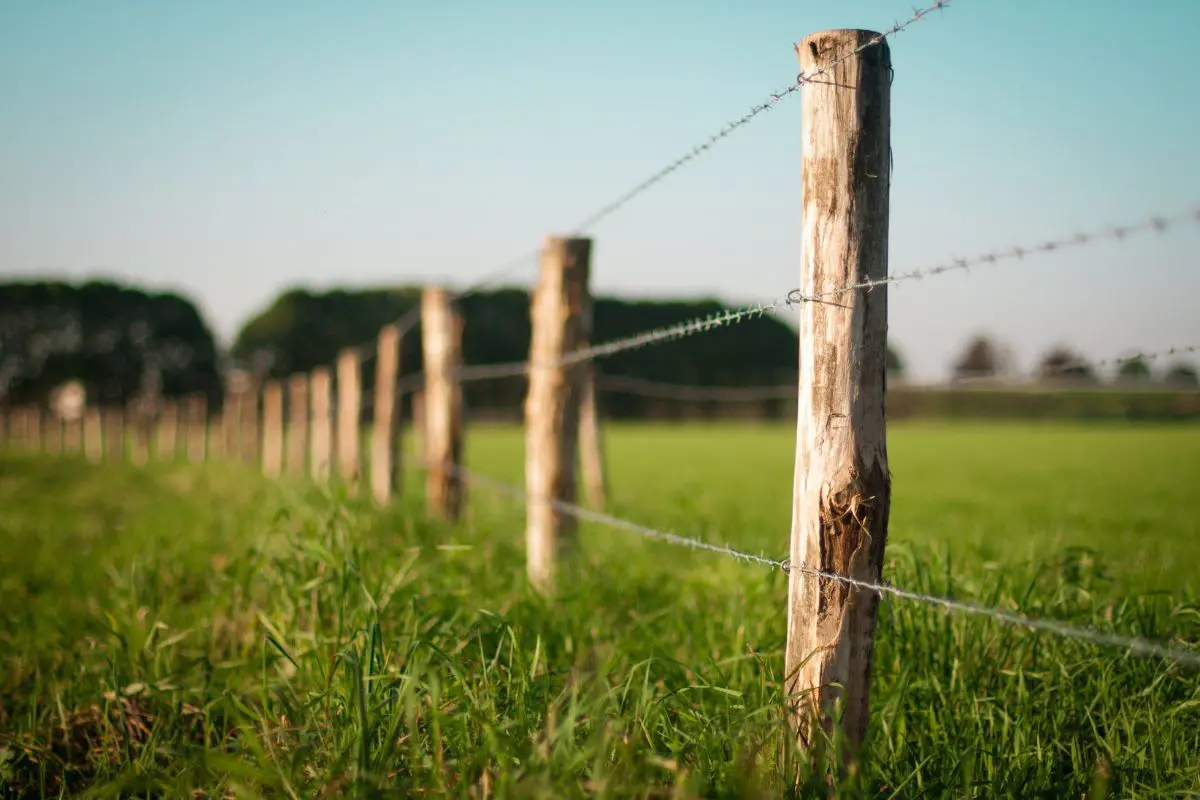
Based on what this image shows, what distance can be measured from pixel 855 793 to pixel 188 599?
149 inches

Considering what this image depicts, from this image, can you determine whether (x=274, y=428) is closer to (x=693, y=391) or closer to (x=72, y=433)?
(x=693, y=391)

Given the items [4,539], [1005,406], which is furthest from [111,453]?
[1005,406]

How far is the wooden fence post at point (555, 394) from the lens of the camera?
443cm

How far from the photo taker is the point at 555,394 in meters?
4.55

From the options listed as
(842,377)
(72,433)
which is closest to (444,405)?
(842,377)

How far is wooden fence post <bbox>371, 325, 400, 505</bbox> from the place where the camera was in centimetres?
749

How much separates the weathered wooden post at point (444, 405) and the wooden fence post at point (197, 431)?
685 inches

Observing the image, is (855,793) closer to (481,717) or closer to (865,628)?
(865,628)

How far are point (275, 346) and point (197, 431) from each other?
97.1ft

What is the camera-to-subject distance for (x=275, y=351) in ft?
167

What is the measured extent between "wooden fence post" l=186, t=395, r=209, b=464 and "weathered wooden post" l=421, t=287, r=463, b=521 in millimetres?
17412

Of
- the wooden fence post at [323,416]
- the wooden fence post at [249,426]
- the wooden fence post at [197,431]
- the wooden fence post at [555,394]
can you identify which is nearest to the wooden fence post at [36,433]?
the wooden fence post at [197,431]

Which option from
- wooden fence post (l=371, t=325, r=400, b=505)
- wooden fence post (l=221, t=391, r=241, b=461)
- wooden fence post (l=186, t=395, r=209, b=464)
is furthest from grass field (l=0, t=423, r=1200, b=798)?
wooden fence post (l=186, t=395, r=209, b=464)

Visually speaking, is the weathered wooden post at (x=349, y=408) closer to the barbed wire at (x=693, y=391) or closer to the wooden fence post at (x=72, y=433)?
the barbed wire at (x=693, y=391)
